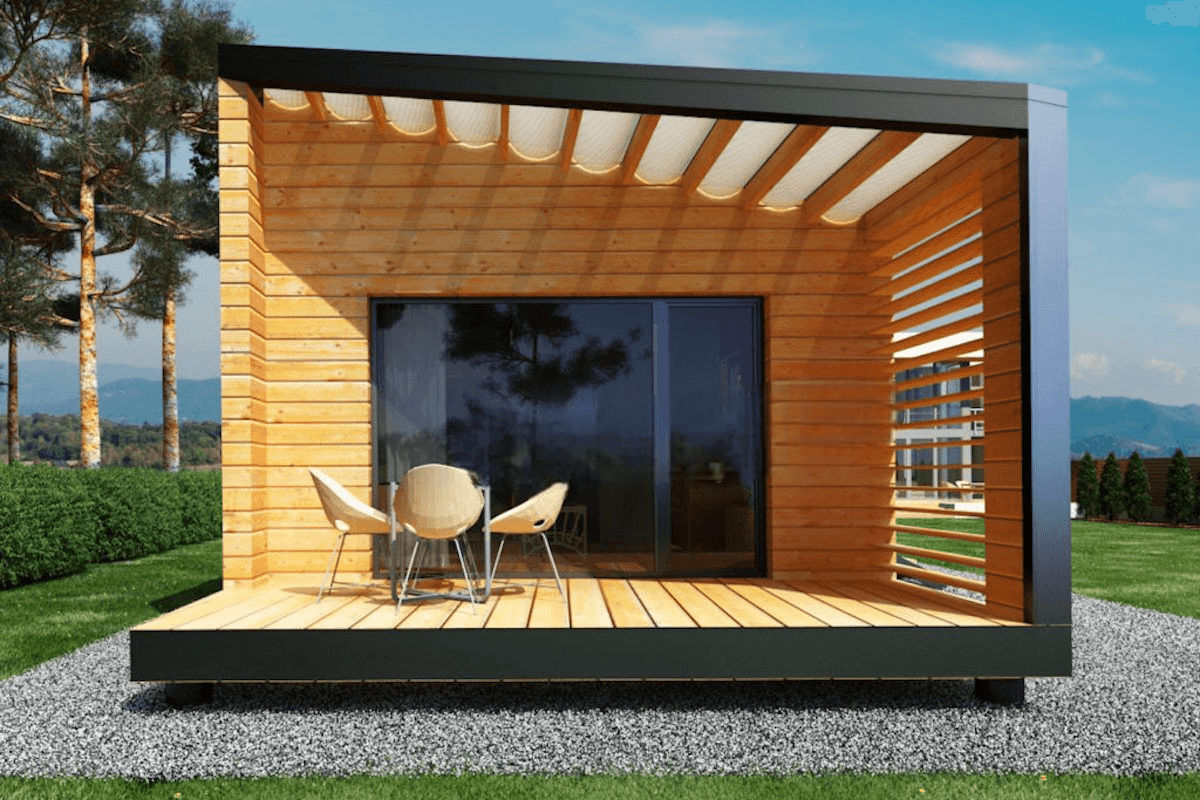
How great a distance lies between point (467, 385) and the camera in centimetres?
655

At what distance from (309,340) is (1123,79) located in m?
76.7

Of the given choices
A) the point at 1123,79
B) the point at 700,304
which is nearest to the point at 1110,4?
the point at 1123,79

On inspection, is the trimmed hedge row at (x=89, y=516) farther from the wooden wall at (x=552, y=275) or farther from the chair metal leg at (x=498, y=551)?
the chair metal leg at (x=498, y=551)

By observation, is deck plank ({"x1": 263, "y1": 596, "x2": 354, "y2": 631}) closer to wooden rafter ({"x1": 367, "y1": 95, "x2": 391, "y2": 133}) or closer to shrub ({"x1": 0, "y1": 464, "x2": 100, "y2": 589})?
wooden rafter ({"x1": 367, "y1": 95, "x2": 391, "y2": 133})

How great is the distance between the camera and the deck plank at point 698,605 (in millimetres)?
4512

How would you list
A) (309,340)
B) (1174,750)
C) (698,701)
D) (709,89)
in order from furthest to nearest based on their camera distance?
(309,340) < (698,701) < (709,89) < (1174,750)

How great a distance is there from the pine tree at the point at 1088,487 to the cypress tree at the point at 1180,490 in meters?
1.80

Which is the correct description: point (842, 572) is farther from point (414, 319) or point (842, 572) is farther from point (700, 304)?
point (414, 319)

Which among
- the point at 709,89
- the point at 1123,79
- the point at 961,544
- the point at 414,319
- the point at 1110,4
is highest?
the point at 1110,4

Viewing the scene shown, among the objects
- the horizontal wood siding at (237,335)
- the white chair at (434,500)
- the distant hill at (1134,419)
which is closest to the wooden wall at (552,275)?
the horizontal wood siding at (237,335)

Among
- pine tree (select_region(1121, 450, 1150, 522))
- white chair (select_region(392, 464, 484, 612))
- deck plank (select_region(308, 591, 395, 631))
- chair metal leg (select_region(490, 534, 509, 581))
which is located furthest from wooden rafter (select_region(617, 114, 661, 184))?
pine tree (select_region(1121, 450, 1150, 522))

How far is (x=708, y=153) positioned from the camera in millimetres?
5762

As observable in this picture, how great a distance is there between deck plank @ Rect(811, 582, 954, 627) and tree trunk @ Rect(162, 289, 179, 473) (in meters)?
17.0

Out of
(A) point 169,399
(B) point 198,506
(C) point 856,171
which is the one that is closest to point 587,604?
(C) point 856,171
